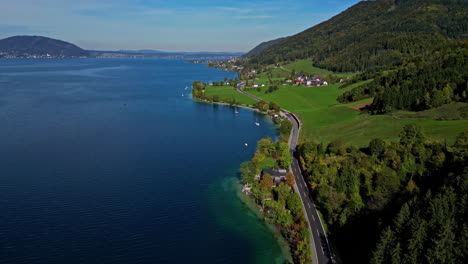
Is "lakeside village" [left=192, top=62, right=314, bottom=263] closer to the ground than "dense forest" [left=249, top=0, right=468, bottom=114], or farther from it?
closer to the ground

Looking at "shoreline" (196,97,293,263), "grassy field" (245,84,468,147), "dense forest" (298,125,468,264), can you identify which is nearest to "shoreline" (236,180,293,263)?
"shoreline" (196,97,293,263)

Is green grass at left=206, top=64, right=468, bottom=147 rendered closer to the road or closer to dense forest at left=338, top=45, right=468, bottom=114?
dense forest at left=338, top=45, right=468, bottom=114

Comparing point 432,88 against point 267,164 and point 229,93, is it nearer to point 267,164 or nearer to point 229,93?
point 267,164

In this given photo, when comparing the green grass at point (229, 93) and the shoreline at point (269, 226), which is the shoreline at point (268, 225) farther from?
the green grass at point (229, 93)

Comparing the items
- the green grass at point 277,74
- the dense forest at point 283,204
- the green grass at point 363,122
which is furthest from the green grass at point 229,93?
the dense forest at point 283,204

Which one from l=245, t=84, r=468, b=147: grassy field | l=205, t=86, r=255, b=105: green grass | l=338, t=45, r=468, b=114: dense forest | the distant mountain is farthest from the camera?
the distant mountain

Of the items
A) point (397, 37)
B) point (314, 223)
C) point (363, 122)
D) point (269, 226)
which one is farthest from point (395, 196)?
point (397, 37)
